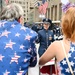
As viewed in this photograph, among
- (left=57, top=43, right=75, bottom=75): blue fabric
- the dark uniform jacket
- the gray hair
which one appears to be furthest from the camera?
the dark uniform jacket

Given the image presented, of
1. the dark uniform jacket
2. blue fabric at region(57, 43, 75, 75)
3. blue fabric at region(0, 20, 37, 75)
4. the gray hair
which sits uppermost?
the dark uniform jacket

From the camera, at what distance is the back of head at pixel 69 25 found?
267 centimetres

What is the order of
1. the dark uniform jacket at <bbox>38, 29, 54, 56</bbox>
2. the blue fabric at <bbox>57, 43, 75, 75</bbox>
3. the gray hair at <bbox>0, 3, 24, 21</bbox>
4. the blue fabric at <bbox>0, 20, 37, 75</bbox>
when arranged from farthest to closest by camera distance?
the dark uniform jacket at <bbox>38, 29, 54, 56</bbox> < the gray hair at <bbox>0, 3, 24, 21</bbox> < the blue fabric at <bbox>0, 20, 37, 75</bbox> < the blue fabric at <bbox>57, 43, 75, 75</bbox>

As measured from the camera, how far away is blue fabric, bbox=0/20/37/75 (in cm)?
285

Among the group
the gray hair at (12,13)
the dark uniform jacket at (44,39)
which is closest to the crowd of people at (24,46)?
the gray hair at (12,13)

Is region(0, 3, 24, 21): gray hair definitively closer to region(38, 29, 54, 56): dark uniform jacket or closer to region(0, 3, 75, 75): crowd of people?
region(0, 3, 75, 75): crowd of people

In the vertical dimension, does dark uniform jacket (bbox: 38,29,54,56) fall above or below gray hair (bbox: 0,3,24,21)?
above

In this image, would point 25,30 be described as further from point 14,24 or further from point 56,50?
point 56,50

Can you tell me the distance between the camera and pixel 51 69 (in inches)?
136

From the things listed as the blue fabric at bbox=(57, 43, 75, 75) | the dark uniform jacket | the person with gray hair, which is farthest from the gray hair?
the dark uniform jacket

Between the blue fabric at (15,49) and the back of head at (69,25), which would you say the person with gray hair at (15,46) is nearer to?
the blue fabric at (15,49)

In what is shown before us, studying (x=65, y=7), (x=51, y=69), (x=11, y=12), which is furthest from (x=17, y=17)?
(x=51, y=69)

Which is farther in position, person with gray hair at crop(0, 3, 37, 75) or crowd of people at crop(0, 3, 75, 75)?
person with gray hair at crop(0, 3, 37, 75)

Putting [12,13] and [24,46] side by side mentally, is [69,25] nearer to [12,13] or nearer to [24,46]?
[24,46]
